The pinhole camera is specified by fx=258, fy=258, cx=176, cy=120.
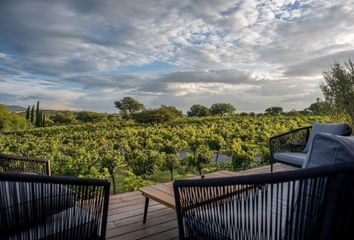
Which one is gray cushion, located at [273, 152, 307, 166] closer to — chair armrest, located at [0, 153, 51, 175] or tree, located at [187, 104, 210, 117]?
chair armrest, located at [0, 153, 51, 175]

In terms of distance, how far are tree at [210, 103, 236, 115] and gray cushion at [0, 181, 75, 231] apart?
17867mm

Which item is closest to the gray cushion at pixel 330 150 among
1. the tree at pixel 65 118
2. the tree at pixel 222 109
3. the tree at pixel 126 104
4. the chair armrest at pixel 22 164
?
the chair armrest at pixel 22 164

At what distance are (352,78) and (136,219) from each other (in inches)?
230

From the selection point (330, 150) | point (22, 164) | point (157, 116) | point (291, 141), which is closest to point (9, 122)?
point (157, 116)

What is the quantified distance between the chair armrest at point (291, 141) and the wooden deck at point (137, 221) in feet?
6.30

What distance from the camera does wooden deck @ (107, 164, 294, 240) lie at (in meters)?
2.25

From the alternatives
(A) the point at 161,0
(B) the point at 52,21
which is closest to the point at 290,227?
(A) the point at 161,0

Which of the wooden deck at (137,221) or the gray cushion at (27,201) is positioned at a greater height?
the gray cushion at (27,201)

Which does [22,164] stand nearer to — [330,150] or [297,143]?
[330,150]

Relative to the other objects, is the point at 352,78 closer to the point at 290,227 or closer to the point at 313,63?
the point at 313,63

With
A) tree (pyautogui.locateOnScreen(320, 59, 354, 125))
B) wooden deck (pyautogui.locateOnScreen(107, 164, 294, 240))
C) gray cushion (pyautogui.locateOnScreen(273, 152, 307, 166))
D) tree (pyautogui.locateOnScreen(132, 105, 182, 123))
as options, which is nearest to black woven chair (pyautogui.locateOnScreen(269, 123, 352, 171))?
gray cushion (pyautogui.locateOnScreen(273, 152, 307, 166))

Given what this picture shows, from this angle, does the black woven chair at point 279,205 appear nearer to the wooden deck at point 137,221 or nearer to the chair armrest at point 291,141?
the wooden deck at point 137,221

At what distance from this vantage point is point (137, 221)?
99.0 inches

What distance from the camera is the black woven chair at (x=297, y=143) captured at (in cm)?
321
